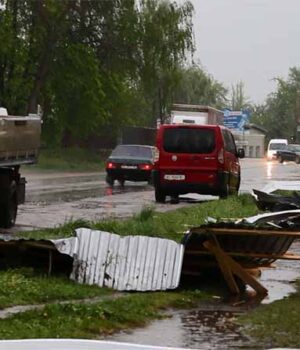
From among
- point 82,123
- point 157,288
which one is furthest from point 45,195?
point 82,123

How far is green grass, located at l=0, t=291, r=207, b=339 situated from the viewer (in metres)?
7.75

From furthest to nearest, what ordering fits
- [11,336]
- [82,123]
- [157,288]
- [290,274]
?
[82,123] → [290,274] → [157,288] → [11,336]

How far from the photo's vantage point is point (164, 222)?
15.6m

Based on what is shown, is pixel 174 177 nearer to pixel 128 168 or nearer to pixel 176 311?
pixel 128 168

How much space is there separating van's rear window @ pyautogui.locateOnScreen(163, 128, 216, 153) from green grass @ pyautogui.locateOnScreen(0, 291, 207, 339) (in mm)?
14627

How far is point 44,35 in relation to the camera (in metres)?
49.0

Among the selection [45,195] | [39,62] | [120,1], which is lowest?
[45,195]

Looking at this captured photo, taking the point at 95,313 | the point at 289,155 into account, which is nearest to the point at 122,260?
the point at 95,313

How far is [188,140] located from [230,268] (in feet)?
46.8

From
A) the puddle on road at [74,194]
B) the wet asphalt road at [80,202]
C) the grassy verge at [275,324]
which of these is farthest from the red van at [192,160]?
the grassy verge at [275,324]

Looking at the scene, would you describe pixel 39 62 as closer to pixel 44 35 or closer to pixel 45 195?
pixel 44 35

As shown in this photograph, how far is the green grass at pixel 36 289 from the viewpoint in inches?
367

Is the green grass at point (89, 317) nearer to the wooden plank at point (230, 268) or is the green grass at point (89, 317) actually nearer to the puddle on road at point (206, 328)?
the puddle on road at point (206, 328)

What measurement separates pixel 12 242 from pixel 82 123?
4461 centimetres
